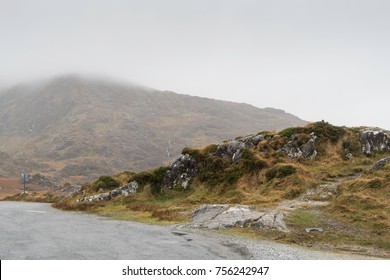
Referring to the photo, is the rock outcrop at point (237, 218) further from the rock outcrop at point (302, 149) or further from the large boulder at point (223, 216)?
the rock outcrop at point (302, 149)

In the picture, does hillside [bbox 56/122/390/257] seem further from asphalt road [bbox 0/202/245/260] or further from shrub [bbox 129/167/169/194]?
asphalt road [bbox 0/202/245/260]

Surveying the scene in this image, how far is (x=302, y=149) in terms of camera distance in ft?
135

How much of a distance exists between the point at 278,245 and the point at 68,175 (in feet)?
500

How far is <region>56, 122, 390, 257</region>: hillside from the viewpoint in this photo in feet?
74.3

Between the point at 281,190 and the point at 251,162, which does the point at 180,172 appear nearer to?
the point at 251,162

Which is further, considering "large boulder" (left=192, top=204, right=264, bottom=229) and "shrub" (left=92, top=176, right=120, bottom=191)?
"shrub" (left=92, top=176, right=120, bottom=191)

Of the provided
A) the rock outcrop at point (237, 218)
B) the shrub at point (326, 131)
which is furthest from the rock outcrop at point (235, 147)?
the rock outcrop at point (237, 218)

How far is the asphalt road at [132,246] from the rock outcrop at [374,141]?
2434 centimetres

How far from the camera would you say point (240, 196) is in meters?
34.5

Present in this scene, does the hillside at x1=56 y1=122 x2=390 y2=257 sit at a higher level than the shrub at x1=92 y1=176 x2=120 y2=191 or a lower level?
higher

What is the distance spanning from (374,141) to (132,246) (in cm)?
3079

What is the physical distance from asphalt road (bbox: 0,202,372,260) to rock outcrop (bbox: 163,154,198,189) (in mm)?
19395

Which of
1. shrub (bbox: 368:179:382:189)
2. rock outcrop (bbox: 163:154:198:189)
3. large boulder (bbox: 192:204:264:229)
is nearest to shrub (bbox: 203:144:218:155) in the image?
rock outcrop (bbox: 163:154:198:189)

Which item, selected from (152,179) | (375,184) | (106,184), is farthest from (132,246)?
(106,184)
